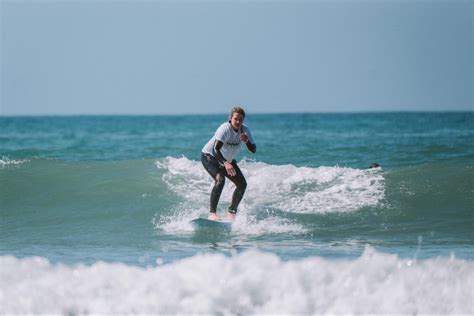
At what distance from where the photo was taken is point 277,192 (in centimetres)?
1400

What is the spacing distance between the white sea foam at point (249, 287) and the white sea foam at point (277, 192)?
11.8ft

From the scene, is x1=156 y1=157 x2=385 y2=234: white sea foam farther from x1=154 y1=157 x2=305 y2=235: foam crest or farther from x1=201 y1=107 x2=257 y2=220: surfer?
x1=201 y1=107 x2=257 y2=220: surfer

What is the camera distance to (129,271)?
24.2ft

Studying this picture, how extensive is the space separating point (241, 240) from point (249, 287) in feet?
10.8

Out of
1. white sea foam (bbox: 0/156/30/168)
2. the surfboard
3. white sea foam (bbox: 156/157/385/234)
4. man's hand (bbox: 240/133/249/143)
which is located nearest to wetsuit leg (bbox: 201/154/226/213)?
the surfboard

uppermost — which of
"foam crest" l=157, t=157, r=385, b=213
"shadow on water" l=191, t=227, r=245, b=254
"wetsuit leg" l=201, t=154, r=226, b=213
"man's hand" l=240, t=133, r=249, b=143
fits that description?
"man's hand" l=240, t=133, r=249, b=143

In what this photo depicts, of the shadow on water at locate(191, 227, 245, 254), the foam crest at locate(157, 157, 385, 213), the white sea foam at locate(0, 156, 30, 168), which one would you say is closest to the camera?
the shadow on water at locate(191, 227, 245, 254)

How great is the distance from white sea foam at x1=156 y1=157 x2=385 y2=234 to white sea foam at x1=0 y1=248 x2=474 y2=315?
3.61 meters

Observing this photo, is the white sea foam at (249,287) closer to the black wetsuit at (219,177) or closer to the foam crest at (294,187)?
the black wetsuit at (219,177)

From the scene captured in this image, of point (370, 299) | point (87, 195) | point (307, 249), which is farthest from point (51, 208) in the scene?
point (370, 299)

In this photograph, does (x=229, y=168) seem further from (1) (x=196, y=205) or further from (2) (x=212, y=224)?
(1) (x=196, y=205)

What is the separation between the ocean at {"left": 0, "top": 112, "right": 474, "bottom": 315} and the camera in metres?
6.93

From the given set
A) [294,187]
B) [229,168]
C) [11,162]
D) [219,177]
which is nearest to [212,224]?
[219,177]

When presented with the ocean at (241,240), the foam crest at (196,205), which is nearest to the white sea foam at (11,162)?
the ocean at (241,240)
